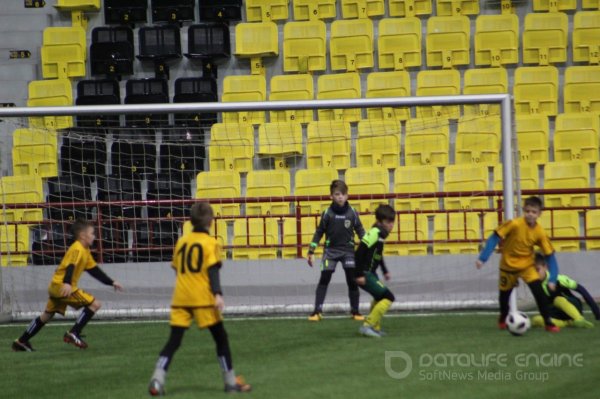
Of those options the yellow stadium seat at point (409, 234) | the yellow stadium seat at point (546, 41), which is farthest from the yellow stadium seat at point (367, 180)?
the yellow stadium seat at point (546, 41)

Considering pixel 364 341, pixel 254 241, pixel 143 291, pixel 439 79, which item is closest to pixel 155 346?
pixel 364 341

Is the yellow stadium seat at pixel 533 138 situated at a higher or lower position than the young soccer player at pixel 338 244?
higher

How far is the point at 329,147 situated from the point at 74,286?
6613 millimetres

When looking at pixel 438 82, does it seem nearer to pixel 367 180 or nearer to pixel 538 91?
pixel 538 91

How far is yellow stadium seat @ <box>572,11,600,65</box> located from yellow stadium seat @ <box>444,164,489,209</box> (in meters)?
3.42

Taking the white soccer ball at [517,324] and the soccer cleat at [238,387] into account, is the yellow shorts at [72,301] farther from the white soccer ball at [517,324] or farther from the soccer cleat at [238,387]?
the white soccer ball at [517,324]

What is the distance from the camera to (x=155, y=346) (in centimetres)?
1064

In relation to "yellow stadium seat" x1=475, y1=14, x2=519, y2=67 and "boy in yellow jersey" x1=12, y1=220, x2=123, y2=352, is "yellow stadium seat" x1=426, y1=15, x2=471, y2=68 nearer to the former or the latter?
"yellow stadium seat" x1=475, y1=14, x2=519, y2=67

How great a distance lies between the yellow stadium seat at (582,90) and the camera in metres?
17.0

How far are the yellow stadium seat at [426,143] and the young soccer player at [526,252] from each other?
5.54 meters

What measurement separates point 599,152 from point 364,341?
749 cm

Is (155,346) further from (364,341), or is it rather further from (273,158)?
(273,158)

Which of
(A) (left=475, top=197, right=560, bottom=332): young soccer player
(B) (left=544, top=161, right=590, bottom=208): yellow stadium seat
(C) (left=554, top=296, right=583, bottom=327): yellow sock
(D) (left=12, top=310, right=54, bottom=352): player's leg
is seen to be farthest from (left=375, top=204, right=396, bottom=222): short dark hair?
(B) (left=544, top=161, right=590, bottom=208): yellow stadium seat

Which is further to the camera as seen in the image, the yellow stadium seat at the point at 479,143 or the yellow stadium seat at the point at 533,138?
the yellow stadium seat at the point at 533,138
